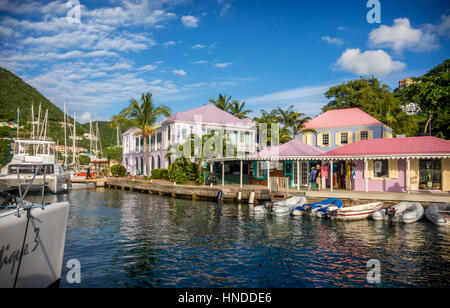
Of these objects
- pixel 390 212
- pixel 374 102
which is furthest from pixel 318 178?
pixel 374 102

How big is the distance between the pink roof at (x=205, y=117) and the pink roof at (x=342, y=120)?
8.79m

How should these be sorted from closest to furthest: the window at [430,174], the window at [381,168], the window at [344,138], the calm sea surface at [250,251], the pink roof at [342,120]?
the calm sea surface at [250,251] < the window at [430,174] < the window at [381,168] < the pink roof at [342,120] < the window at [344,138]

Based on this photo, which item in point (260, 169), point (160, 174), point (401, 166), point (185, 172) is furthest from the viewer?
point (160, 174)

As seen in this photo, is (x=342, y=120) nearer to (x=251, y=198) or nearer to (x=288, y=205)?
(x=251, y=198)

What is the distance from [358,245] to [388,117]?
2868cm

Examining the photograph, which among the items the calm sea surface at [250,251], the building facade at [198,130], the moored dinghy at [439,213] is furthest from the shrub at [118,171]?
the moored dinghy at [439,213]

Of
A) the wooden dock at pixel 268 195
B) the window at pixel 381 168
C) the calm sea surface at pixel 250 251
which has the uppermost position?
the window at pixel 381 168

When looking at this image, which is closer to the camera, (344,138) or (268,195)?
(268,195)

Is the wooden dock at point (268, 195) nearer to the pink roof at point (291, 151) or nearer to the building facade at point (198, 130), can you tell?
the pink roof at point (291, 151)

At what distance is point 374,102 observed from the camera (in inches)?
1667

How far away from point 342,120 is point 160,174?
20936mm

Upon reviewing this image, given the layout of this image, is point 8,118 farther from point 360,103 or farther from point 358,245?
point 358,245

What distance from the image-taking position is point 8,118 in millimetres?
57938

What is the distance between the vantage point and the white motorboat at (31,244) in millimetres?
4859
